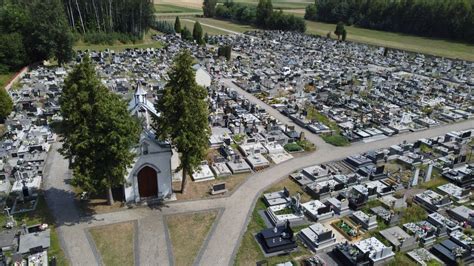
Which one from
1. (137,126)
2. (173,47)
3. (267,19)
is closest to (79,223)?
(137,126)

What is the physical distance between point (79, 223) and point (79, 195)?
335 cm

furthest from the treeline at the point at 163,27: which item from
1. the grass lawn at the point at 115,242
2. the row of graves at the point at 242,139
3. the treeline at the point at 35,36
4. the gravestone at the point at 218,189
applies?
the grass lawn at the point at 115,242

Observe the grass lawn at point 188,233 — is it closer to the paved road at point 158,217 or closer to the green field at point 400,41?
the paved road at point 158,217

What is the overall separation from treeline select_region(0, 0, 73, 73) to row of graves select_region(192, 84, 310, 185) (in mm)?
33044

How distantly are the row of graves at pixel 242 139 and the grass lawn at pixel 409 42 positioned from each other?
6115cm

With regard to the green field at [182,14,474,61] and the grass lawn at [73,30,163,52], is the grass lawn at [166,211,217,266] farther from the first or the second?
the green field at [182,14,474,61]

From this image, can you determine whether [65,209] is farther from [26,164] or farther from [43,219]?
[26,164]

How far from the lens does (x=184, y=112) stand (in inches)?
902

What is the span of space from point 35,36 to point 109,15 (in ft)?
91.9

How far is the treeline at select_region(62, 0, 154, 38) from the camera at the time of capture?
83.1 metres

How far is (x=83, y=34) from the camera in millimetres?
81750

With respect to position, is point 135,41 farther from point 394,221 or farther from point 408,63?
point 394,221

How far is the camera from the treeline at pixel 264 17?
117 meters

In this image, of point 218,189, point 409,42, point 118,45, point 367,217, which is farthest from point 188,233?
point 409,42
